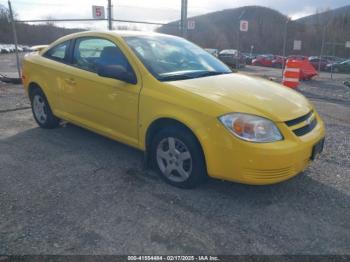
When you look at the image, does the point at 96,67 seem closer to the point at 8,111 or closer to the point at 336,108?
the point at 8,111

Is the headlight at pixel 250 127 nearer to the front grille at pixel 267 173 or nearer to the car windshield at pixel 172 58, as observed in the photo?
the front grille at pixel 267 173

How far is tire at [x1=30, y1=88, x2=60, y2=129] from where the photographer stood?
201 inches

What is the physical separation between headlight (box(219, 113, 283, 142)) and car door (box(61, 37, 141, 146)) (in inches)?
44.0

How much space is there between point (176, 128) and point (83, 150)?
1769 mm

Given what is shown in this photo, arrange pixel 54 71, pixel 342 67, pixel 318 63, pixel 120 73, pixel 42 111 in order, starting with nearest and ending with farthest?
pixel 120 73
pixel 54 71
pixel 42 111
pixel 342 67
pixel 318 63

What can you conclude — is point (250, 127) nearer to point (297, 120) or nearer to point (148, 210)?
point (297, 120)

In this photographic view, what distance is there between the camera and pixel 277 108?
3080mm

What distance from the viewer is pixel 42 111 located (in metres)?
5.23

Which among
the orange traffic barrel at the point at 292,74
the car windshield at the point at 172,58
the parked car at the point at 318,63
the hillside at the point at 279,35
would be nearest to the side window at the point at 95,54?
the car windshield at the point at 172,58

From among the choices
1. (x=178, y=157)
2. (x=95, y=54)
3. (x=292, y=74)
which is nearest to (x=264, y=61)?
(x=292, y=74)

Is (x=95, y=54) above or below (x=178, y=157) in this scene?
above

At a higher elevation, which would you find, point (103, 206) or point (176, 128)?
point (176, 128)

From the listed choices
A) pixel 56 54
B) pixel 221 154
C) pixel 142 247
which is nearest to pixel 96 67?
pixel 56 54

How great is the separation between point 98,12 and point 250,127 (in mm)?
11153
